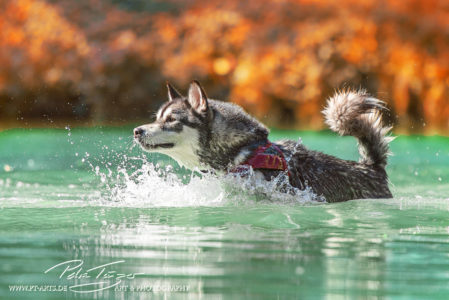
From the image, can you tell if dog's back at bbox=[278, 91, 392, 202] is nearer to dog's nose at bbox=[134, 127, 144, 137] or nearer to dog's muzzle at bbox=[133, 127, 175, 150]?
dog's muzzle at bbox=[133, 127, 175, 150]

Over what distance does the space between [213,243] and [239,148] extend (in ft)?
7.95

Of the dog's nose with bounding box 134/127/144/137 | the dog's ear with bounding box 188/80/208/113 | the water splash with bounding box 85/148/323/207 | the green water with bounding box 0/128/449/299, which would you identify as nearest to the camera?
the green water with bounding box 0/128/449/299

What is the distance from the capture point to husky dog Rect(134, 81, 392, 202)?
A: 749cm

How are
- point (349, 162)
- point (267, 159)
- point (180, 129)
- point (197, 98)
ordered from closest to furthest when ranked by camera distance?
point (267, 159)
point (180, 129)
point (197, 98)
point (349, 162)

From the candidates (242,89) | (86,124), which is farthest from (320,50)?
(86,124)

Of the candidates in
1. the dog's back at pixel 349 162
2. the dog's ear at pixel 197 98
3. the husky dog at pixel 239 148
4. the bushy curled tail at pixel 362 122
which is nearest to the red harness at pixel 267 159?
the husky dog at pixel 239 148

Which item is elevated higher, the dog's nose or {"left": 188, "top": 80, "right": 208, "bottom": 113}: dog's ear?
{"left": 188, "top": 80, "right": 208, "bottom": 113}: dog's ear

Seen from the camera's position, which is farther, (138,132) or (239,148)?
(239,148)

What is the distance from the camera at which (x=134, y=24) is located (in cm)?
2100

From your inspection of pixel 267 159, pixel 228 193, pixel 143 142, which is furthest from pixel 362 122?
pixel 143 142

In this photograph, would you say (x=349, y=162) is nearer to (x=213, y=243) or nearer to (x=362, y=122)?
(x=362, y=122)

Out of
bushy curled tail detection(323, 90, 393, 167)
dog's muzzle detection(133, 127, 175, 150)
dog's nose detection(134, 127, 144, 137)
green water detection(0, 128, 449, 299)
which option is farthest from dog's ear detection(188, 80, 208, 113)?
bushy curled tail detection(323, 90, 393, 167)

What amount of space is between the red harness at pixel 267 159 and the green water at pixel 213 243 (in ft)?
0.98

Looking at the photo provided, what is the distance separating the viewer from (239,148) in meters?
7.58
